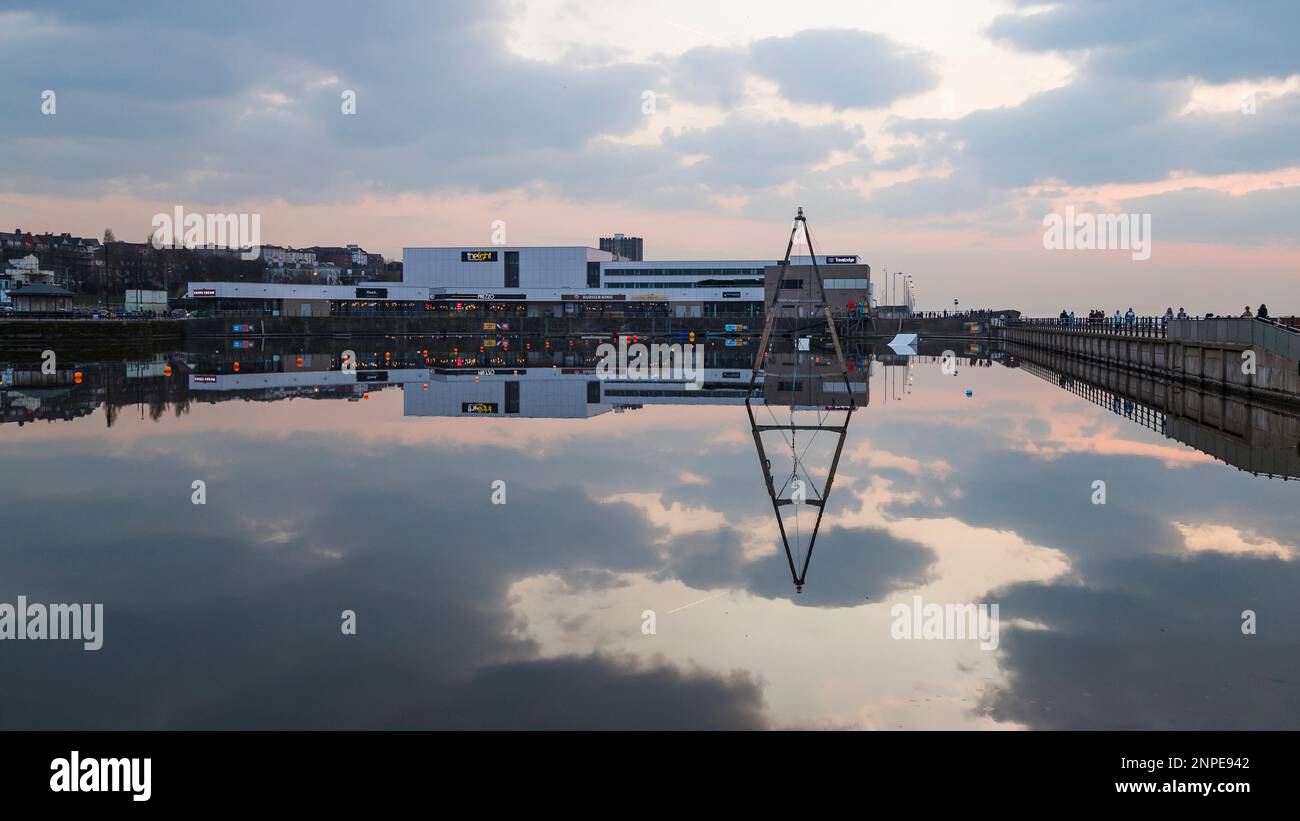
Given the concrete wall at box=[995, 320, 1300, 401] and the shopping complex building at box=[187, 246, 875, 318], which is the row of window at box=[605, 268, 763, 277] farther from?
the concrete wall at box=[995, 320, 1300, 401]

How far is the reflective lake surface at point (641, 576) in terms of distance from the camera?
9008 mm

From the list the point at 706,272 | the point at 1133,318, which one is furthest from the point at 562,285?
the point at 1133,318

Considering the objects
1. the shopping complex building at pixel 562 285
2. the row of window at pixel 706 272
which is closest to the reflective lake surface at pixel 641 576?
the shopping complex building at pixel 562 285

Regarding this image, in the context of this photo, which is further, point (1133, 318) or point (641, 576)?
point (1133, 318)

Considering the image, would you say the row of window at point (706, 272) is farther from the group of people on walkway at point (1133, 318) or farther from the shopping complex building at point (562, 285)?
the group of people on walkway at point (1133, 318)

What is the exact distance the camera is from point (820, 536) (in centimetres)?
1586

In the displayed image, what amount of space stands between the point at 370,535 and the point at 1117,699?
11.4m

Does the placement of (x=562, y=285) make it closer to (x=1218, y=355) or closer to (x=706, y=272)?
(x=706, y=272)

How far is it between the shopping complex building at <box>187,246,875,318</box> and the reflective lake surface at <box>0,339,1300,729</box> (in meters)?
129

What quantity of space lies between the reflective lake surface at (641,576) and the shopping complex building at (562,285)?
12936cm

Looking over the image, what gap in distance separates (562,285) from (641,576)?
492 feet

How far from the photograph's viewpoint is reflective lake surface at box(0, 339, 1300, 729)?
A: 901 cm

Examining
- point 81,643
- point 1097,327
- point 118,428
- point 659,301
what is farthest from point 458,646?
point 659,301

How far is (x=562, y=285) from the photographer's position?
160875mm
